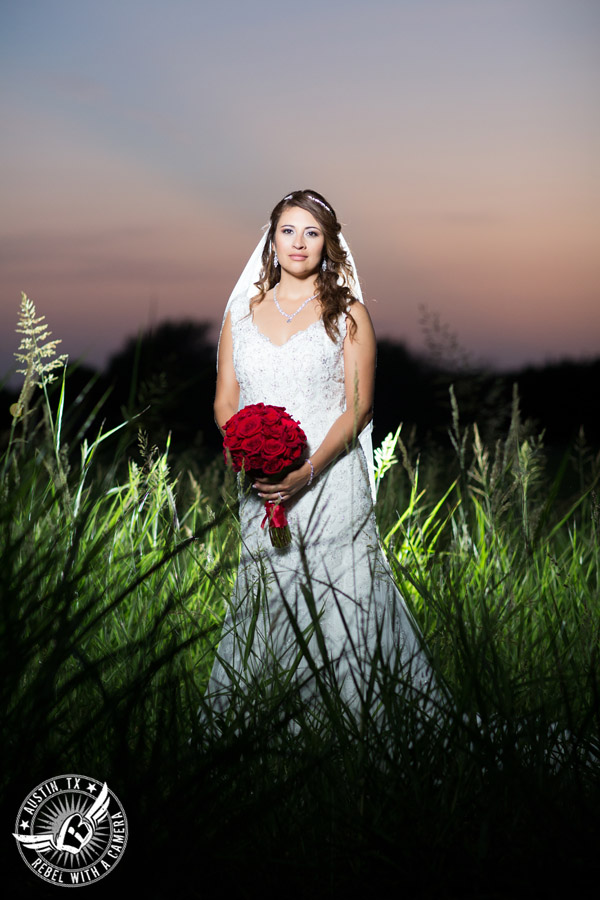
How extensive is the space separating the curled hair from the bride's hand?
670 mm

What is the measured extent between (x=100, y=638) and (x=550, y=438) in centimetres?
1150

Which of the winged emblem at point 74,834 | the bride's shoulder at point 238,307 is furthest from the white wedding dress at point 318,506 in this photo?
the winged emblem at point 74,834

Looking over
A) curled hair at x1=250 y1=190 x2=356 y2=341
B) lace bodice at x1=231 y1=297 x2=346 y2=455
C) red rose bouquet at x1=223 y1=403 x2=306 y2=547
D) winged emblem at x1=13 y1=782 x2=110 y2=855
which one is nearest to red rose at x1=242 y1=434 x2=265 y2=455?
red rose bouquet at x1=223 y1=403 x2=306 y2=547

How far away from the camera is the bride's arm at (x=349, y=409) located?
335cm

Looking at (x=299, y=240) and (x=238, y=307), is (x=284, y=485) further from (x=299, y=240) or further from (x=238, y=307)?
(x=299, y=240)

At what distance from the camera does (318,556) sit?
351cm

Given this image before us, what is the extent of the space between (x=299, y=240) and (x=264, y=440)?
1.12 m

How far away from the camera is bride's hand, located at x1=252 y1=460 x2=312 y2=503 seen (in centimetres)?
333

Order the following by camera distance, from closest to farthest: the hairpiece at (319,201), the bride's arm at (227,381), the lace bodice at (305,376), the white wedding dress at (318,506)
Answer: the white wedding dress at (318,506) → the lace bodice at (305,376) → the hairpiece at (319,201) → the bride's arm at (227,381)

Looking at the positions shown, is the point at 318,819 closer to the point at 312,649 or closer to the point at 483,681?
the point at 483,681

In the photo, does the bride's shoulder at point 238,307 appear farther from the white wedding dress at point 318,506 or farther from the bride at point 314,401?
the white wedding dress at point 318,506

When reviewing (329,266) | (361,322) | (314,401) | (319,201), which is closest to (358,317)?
(361,322)

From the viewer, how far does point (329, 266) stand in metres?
3.83

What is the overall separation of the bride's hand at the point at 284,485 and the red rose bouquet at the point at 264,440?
0.05 metres
